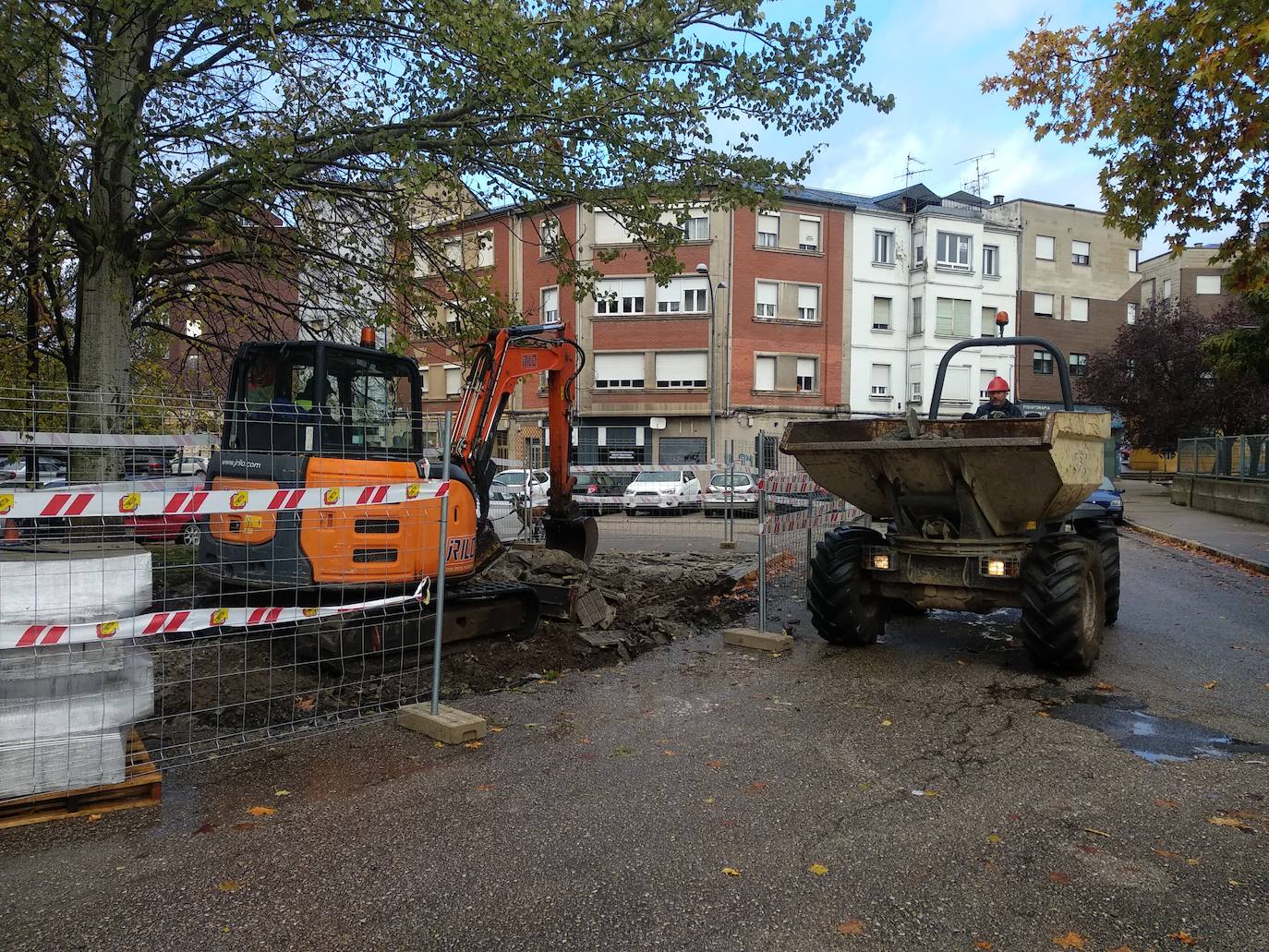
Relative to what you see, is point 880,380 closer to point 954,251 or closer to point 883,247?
point 883,247

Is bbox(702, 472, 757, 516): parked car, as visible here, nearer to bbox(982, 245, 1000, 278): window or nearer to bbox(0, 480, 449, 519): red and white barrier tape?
bbox(0, 480, 449, 519): red and white barrier tape

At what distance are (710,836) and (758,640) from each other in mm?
3949

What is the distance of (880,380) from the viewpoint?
38375mm

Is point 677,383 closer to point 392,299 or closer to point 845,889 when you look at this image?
point 392,299

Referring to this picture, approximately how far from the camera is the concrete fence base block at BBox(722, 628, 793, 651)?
25.0ft

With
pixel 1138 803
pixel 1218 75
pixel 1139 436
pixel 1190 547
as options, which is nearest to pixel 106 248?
pixel 1138 803

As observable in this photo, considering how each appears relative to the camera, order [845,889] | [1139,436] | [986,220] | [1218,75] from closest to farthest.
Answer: [845,889], [1218,75], [1139,436], [986,220]

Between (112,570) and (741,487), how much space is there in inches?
544

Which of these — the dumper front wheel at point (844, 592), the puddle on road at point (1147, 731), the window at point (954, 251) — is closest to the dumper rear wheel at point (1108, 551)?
the dumper front wheel at point (844, 592)

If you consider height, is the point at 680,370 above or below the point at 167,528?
above

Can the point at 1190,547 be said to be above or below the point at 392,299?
below

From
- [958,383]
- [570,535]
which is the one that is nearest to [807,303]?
[958,383]

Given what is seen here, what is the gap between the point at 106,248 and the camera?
28.1ft

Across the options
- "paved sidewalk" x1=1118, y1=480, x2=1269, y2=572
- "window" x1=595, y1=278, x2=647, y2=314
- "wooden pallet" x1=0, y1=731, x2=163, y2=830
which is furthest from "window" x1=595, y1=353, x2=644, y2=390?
"wooden pallet" x1=0, y1=731, x2=163, y2=830
